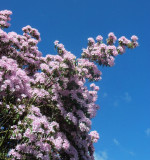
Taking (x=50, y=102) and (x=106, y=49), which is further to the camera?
(x=106, y=49)

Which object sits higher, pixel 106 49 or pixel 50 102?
pixel 106 49

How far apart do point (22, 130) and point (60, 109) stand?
2085 mm

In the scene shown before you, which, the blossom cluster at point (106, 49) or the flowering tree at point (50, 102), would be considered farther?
the blossom cluster at point (106, 49)

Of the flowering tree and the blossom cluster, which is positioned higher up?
the blossom cluster

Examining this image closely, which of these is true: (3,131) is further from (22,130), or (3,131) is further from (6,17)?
(6,17)

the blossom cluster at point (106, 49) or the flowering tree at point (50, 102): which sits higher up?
the blossom cluster at point (106, 49)

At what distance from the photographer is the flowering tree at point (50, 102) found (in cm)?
928

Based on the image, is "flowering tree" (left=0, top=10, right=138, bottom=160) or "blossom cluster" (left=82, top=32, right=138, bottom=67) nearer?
"flowering tree" (left=0, top=10, right=138, bottom=160)

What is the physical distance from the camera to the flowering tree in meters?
9.28

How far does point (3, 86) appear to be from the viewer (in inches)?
394

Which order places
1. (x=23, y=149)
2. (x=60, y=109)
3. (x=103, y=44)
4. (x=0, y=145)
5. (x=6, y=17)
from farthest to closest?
(x=6, y=17) → (x=103, y=44) → (x=60, y=109) → (x=0, y=145) → (x=23, y=149)

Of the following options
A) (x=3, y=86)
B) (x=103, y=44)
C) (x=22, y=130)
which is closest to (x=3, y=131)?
(x=22, y=130)

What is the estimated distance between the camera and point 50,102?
11336mm

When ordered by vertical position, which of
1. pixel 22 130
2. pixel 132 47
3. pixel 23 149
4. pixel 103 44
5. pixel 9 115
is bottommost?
pixel 23 149
